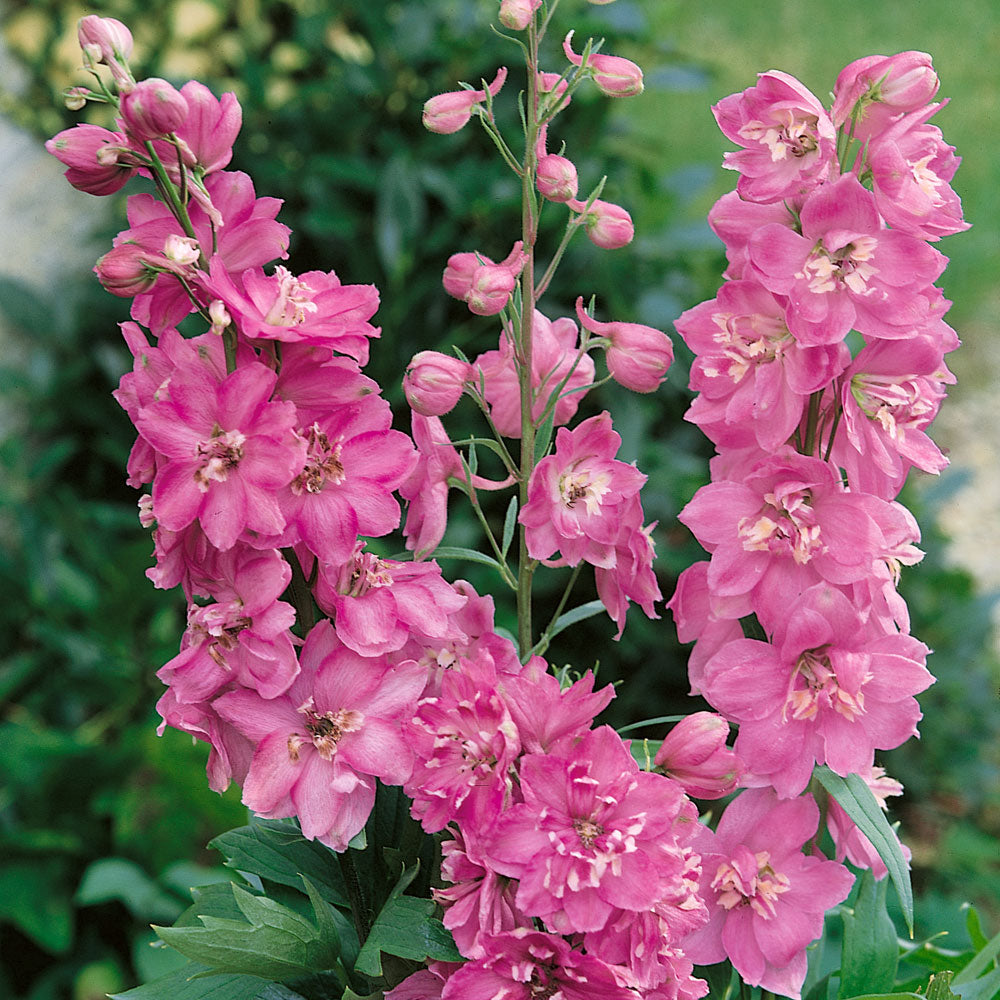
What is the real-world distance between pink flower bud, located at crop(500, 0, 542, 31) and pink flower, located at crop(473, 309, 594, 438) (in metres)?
0.14

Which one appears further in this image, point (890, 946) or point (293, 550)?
point (890, 946)

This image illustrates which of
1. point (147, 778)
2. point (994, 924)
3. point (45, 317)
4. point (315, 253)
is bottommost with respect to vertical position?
point (994, 924)

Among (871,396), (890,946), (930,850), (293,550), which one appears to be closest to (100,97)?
(293,550)

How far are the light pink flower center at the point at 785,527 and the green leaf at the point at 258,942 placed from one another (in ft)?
0.90

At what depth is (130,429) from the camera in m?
1.80

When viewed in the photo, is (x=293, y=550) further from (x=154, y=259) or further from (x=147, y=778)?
(x=147, y=778)

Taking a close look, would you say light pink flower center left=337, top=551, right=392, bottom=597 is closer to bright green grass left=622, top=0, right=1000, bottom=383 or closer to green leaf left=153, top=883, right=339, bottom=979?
green leaf left=153, top=883, right=339, bottom=979

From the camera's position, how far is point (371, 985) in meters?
0.65

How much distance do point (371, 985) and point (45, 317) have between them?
1389 millimetres

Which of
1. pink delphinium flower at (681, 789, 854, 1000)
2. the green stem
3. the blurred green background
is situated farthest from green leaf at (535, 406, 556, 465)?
the blurred green background

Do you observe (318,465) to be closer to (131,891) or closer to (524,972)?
(524,972)

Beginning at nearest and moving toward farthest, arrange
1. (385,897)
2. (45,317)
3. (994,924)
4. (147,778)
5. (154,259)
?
1. (154,259)
2. (385,897)
3. (147,778)
4. (45,317)
5. (994,924)

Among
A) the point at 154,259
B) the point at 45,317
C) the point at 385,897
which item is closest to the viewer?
the point at 154,259

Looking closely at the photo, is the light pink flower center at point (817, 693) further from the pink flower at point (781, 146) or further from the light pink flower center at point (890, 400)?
the pink flower at point (781, 146)
